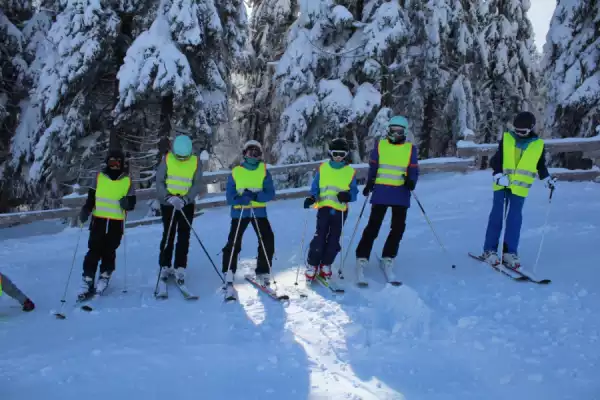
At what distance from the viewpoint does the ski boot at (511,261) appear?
6295mm

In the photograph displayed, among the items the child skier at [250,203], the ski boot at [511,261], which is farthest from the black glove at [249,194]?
the ski boot at [511,261]

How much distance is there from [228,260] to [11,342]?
2359 mm

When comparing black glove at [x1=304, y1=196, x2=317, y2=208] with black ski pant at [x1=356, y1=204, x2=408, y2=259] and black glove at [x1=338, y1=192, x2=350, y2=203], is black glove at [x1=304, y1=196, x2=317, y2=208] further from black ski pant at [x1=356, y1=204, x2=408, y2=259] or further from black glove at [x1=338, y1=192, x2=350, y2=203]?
black ski pant at [x1=356, y1=204, x2=408, y2=259]

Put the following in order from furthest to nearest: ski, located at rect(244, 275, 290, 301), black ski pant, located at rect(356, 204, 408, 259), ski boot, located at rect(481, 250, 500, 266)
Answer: ski boot, located at rect(481, 250, 500, 266), black ski pant, located at rect(356, 204, 408, 259), ski, located at rect(244, 275, 290, 301)

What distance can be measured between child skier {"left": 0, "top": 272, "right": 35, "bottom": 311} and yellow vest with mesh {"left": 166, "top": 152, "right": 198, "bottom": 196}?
6.14 ft

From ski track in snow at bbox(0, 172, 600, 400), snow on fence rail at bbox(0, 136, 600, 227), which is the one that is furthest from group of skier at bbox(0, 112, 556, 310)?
snow on fence rail at bbox(0, 136, 600, 227)

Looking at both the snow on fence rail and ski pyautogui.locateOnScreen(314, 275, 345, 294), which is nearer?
ski pyautogui.locateOnScreen(314, 275, 345, 294)

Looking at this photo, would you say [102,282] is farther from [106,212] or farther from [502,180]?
[502,180]

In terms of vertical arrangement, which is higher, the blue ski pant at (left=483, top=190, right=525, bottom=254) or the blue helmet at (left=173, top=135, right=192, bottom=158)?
the blue helmet at (left=173, top=135, right=192, bottom=158)

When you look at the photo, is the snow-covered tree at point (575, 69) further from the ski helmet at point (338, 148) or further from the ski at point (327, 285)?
the ski at point (327, 285)

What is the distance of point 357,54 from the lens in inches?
591

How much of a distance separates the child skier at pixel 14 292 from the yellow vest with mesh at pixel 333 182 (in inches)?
131

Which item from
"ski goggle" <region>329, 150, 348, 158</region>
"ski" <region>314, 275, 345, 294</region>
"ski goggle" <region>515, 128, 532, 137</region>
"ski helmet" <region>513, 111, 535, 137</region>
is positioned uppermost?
"ski helmet" <region>513, 111, 535, 137</region>

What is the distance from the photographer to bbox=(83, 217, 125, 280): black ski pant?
19.6 ft
